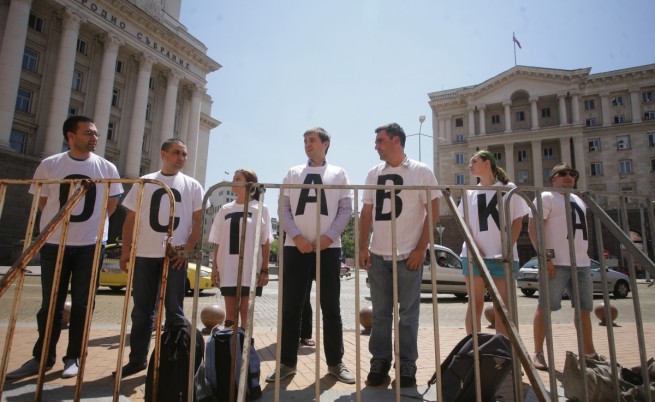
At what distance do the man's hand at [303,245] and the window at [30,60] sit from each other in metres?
32.8

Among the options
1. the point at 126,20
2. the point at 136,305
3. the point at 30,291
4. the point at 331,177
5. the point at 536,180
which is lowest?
the point at 30,291

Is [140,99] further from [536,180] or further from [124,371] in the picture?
[536,180]

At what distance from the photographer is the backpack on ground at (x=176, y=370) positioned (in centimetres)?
252

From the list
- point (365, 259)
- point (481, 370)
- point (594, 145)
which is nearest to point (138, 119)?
point (365, 259)

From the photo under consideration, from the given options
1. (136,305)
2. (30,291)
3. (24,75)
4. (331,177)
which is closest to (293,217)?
(331,177)

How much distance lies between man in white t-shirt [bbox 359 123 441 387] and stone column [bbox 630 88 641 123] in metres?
49.6

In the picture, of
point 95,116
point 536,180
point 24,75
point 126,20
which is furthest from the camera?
point 536,180

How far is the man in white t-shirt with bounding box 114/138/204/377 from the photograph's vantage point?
136 inches

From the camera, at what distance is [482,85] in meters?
45.4

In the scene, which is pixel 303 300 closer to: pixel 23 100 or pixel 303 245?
pixel 303 245

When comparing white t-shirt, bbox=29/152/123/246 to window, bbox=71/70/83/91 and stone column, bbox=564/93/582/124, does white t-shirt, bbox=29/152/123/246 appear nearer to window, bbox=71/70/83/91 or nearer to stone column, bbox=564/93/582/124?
window, bbox=71/70/83/91

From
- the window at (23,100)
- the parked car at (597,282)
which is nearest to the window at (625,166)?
the parked car at (597,282)

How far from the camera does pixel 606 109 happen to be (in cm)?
4216

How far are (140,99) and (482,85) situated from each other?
122 ft
